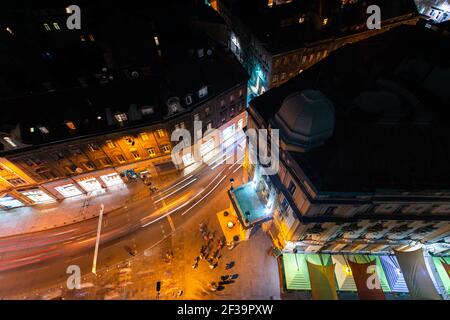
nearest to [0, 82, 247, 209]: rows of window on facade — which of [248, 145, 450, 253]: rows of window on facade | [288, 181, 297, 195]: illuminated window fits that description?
[248, 145, 450, 253]: rows of window on facade

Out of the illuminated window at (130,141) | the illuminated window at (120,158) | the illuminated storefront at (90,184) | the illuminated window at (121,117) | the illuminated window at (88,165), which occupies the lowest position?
the illuminated storefront at (90,184)

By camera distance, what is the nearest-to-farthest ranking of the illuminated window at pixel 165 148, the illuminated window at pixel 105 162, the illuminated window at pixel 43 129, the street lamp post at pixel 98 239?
the illuminated window at pixel 43 129
the street lamp post at pixel 98 239
the illuminated window at pixel 105 162
the illuminated window at pixel 165 148

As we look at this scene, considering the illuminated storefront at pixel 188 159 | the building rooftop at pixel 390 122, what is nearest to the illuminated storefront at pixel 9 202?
the illuminated storefront at pixel 188 159

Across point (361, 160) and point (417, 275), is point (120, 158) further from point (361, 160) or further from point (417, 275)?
point (417, 275)

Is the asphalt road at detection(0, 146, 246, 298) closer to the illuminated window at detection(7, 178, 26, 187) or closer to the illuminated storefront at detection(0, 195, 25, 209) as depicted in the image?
the illuminated storefront at detection(0, 195, 25, 209)

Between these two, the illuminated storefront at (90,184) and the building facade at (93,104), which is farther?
the illuminated storefront at (90,184)

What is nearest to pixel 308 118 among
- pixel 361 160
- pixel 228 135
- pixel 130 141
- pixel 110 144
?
pixel 361 160

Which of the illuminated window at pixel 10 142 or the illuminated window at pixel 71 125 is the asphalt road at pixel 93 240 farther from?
the illuminated window at pixel 71 125
